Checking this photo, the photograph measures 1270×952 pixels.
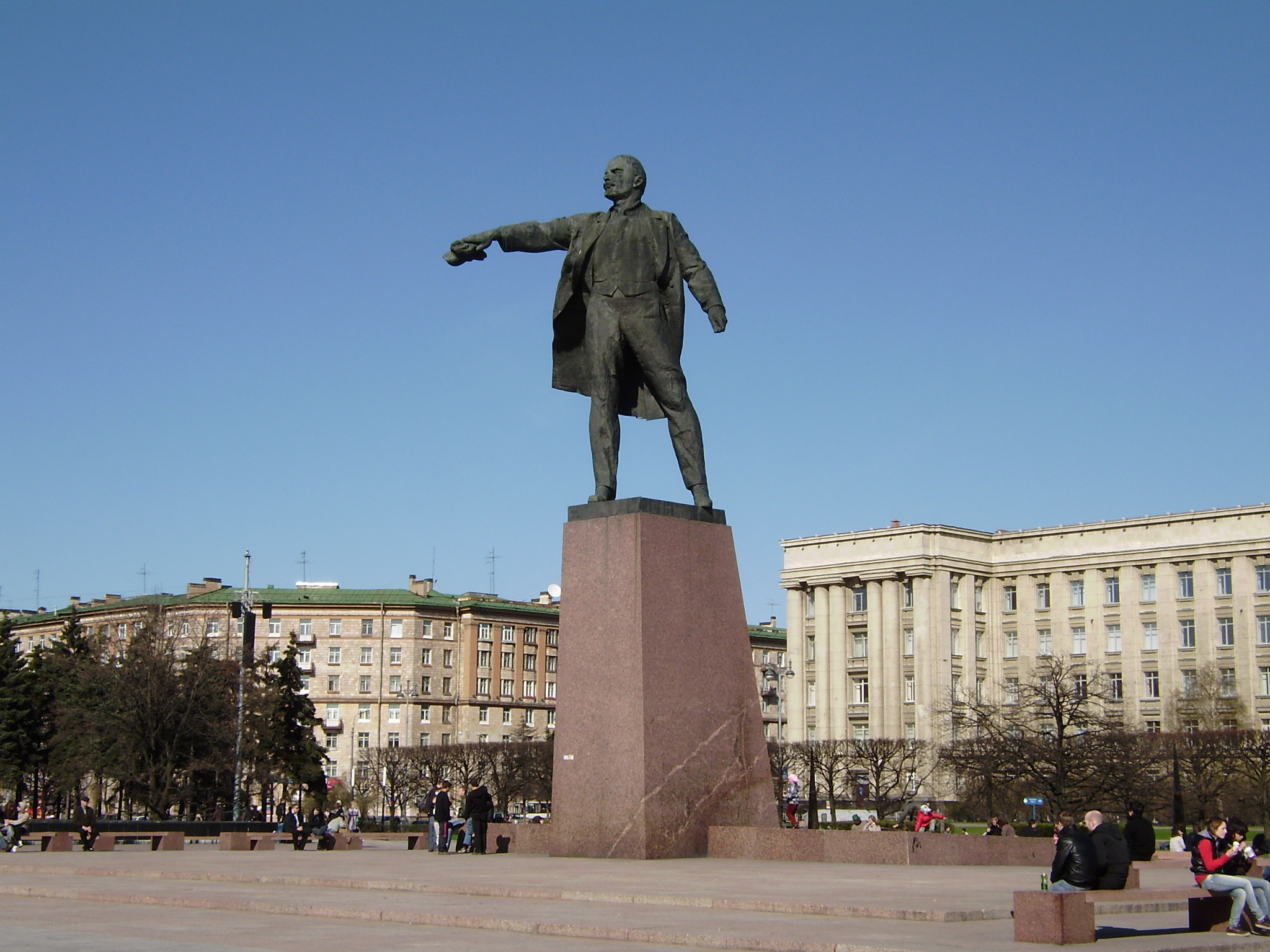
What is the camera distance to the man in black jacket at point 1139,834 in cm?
1598

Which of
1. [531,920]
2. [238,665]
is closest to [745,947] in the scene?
[531,920]

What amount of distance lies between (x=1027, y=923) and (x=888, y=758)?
2698 inches

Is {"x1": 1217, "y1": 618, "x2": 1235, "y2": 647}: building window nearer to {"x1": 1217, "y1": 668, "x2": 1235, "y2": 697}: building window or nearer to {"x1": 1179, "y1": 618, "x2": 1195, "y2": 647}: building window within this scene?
{"x1": 1179, "y1": 618, "x2": 1195, "y2": 647}: building window

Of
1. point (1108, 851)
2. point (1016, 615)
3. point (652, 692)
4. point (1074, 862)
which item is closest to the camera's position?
point (1074, 862)

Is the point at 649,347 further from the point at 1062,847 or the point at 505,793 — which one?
the point at 505,793

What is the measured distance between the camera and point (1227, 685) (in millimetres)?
78000

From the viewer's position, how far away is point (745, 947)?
8570 mm

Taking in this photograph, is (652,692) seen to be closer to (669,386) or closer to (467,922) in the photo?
(669,386)

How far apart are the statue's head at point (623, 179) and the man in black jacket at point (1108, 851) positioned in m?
8.12

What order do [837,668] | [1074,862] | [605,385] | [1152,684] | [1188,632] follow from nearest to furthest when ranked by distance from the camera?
[1074,862] → [605,385] → [1188,632] → [1152,684] → [837,668]

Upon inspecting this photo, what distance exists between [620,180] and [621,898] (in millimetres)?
7986

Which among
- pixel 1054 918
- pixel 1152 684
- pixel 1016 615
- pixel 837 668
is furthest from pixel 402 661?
pixel 1054 918

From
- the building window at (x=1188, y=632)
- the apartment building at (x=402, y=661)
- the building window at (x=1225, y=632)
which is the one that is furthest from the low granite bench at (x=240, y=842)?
the apartment building at (x=402, y=661)

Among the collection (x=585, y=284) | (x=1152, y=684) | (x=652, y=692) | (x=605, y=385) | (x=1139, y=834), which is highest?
(x=585, y=284)
